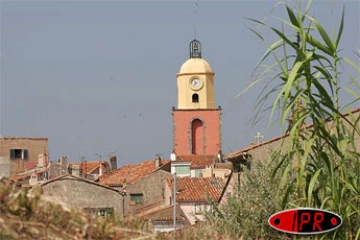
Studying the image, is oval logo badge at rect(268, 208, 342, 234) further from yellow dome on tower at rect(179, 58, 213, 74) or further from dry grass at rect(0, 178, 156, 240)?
yellow dome on tower at rect(179, 58, 213, 74)

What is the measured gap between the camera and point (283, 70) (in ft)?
33.3

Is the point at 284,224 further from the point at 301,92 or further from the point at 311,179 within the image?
the point at 301,92

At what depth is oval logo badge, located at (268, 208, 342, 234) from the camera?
31.4 ft

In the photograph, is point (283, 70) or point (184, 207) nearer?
point (283, 70)

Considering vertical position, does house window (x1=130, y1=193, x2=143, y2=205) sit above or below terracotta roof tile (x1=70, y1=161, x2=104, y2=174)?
below

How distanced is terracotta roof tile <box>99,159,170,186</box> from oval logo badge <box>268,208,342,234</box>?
5137cm

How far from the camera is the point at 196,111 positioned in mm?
112625

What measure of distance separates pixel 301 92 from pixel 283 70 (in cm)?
33

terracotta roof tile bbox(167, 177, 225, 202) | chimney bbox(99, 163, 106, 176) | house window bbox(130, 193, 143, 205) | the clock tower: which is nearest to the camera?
terracotta roof tile bbox(167, 177, 225, 202)

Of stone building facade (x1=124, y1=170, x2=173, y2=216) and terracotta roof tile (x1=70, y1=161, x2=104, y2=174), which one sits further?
terracotta roof tile (x1=70, y1=161, x2=104, y2=174)

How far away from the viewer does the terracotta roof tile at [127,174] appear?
63781 mm

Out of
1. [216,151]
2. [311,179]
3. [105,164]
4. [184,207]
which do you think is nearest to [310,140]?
[311,179]

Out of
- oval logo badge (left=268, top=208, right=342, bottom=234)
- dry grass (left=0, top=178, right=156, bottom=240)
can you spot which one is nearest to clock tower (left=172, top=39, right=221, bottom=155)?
oval logo badge (left=268, top=208, right=342, bottom=234)

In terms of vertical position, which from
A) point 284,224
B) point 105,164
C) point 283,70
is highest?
point 105,164
